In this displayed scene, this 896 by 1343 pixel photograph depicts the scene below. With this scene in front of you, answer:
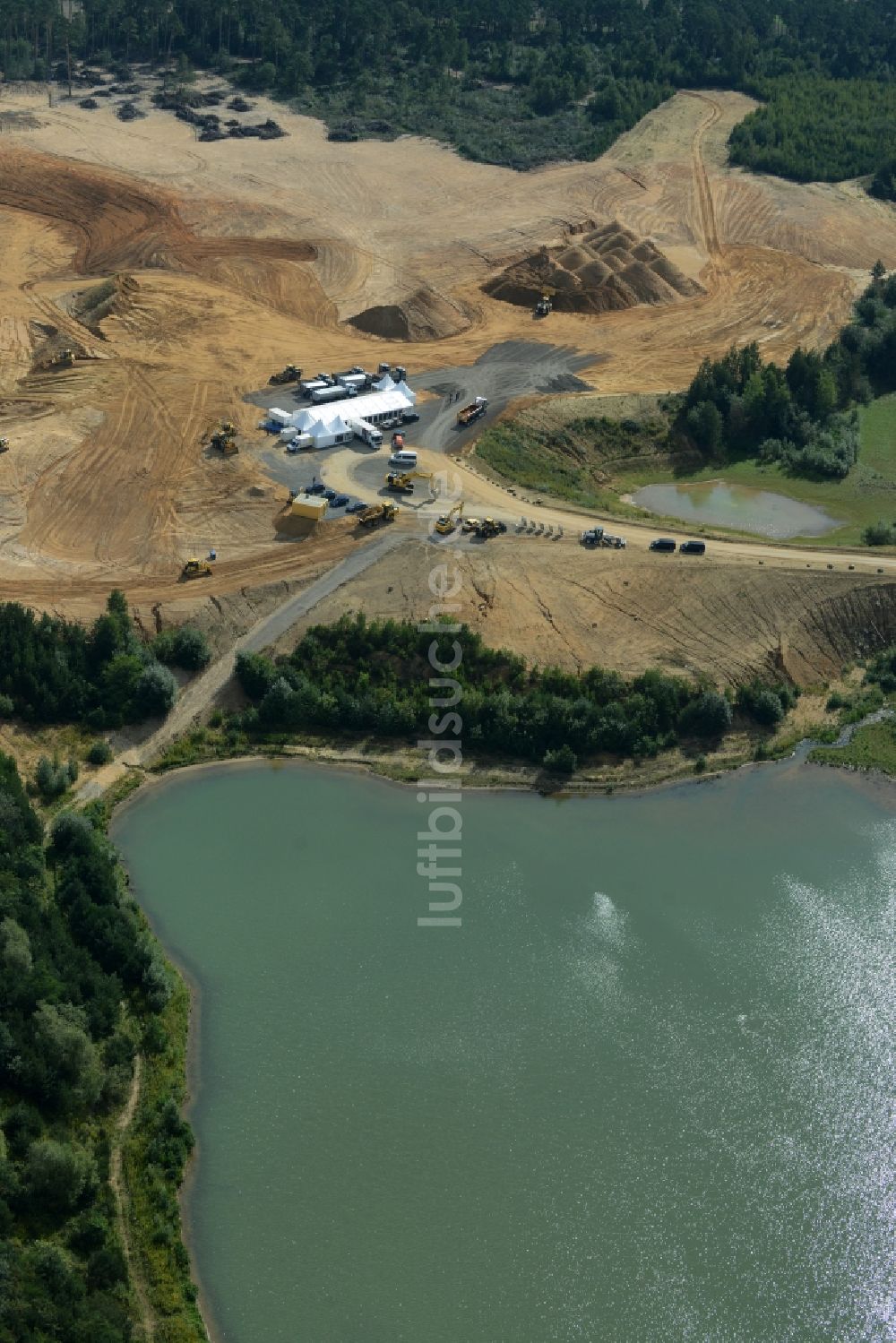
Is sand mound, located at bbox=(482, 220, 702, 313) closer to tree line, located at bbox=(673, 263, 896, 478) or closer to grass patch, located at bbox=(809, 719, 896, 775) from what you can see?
tree line, located at bbox=(673, 263, 896, 478)

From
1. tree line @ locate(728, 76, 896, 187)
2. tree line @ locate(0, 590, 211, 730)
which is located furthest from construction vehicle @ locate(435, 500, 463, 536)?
tree line @ locate(728, 76, 896, 187)

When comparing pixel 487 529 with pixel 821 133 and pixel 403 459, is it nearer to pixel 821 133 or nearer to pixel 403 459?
pixel 403 459

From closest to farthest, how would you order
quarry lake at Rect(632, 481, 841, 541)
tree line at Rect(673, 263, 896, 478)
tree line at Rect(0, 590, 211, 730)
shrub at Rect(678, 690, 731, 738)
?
tree line at Rect(0, 590, 211, 730), shrub at Rect(678, 690, 731, 738), quarry lake at Rect(632, 481, 841, 541), tree line at Rect(673, 263, 896, 478)

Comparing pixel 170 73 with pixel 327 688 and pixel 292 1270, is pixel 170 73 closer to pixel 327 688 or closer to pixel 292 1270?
pixel 327 688

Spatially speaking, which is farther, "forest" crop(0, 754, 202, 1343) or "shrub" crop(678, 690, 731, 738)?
"shrub" crop(678, 690, 731, 738)

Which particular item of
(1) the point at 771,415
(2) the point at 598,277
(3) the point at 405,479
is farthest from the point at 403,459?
(2) the point at 598,277

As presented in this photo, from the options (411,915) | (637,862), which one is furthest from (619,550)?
(411,915)

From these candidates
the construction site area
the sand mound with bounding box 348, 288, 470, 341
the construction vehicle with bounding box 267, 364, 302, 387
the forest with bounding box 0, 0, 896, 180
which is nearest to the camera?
the construction site area

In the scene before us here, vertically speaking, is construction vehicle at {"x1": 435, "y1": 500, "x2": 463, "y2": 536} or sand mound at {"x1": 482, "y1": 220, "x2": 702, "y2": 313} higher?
sand mound at {"x1": 482, "y1": 220, "x2": 702, "y2": 313}
